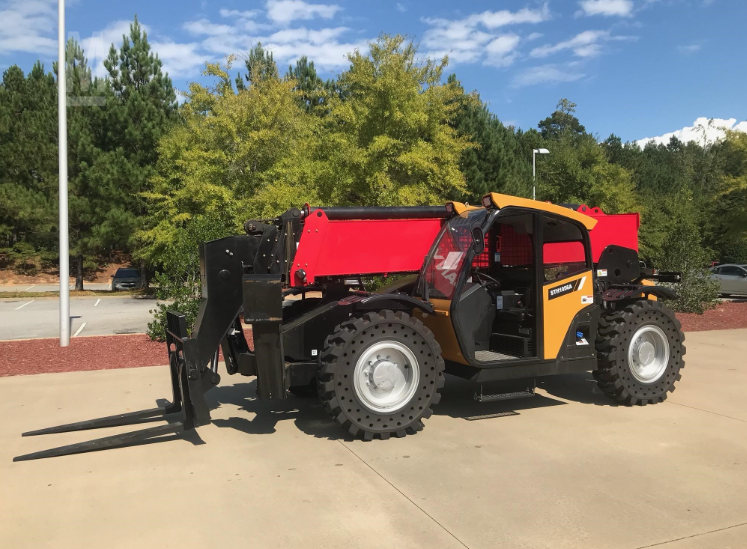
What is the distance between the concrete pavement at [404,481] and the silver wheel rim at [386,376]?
1.24ft

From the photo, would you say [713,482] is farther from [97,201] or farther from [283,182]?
[97,201]

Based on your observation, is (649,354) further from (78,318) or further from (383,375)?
(78,318)

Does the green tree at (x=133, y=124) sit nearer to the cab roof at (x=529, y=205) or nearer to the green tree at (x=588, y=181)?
the green tree at (x=588, y=181)

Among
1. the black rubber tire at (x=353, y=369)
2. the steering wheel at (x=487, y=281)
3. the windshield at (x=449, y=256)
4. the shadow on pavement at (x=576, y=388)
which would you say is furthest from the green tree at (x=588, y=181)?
the black rubber tire at (x=353, y=369)

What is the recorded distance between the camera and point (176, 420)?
19.5 ft

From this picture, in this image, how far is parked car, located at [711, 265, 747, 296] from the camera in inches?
935

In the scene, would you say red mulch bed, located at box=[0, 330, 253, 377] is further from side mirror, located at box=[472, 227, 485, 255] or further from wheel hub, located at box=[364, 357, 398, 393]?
side mirror, located at box=[472, 227, 485, 255]

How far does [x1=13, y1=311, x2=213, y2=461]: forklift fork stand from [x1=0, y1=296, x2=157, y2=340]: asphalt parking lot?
8079 mm

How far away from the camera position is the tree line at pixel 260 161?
17859mm

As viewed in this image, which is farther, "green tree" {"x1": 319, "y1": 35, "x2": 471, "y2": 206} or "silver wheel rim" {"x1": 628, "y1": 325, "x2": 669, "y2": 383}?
"green tree" {"x1": 319, "y1": 35, "x2": 471, "y2": 206}

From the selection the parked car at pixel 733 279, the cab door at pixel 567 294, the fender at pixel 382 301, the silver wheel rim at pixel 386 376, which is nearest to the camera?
the silver wheel rim at pixel 386 376

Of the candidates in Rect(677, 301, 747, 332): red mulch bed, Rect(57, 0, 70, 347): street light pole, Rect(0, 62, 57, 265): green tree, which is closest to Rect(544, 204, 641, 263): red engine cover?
Rect(677, 301, 747, 332): red mulch bed

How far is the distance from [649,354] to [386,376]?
3175mm

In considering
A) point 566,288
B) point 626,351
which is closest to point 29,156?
point 566,288
